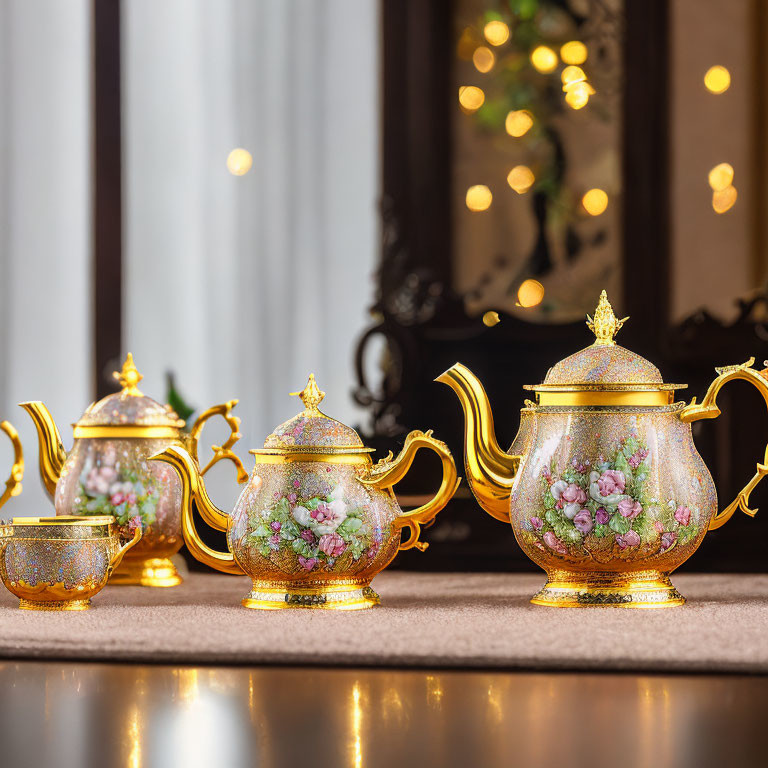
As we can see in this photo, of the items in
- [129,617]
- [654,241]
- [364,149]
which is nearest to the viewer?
[129,617]

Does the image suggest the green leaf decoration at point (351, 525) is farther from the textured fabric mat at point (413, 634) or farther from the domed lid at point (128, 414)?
the domed lid at point (128, 414)

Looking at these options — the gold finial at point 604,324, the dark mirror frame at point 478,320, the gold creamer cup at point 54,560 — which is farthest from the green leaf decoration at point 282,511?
the dark mirror frame at point 478,320

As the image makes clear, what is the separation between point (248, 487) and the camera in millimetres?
851

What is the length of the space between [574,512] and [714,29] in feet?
2.21

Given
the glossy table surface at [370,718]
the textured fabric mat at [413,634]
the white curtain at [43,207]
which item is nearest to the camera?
the glossy table surface at [370,718]

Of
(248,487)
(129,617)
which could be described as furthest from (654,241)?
(129,617)

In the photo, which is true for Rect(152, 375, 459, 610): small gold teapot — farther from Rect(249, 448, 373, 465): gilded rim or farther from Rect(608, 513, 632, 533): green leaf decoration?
Rect(608, 513, 632, 533): green leaf decoration

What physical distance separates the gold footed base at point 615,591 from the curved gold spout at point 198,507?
0.76ft

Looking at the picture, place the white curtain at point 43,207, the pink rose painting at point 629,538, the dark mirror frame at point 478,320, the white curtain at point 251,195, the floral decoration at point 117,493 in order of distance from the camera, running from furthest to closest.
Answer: the white curtain at point 43,207 → the white curtain at point 251,195 → the dark mirror frame at point 478,320 → the floral decoration at point 117,493 → the pink rose painting at point 629,538

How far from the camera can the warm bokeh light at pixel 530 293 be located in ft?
4.11

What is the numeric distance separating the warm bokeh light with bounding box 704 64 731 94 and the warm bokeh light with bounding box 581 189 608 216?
6.1 inches

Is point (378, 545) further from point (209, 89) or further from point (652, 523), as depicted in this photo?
point (209, 89)

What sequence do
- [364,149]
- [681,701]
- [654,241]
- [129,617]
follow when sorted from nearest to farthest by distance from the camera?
1. [681,701]
2. [129,617]
3. [654,241]
4. [364,149]

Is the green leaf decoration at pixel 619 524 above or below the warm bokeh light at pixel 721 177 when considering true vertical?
below
